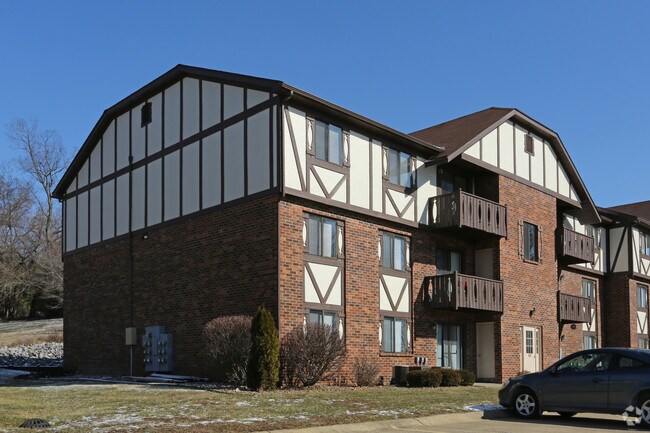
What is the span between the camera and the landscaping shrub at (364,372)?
2309cm

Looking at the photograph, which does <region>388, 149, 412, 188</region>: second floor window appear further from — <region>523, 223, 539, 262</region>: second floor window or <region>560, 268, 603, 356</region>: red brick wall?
<region>560, 268, 603, 356</region>: red brick wall

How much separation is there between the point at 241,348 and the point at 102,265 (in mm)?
11441

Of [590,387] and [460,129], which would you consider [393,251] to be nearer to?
[460,129]

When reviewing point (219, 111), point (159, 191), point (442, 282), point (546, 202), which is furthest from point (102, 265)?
point (546, 202)

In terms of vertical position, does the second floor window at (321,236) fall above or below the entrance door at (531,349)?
above

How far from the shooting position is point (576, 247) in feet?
109

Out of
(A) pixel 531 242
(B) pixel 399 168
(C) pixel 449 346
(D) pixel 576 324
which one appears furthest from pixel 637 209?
(B) pixel 399 168

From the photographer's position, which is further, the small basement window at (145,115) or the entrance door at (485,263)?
the entrance door at (485,263)

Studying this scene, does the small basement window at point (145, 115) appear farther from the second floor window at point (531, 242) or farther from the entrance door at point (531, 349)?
the entrance door at point (531, 349)

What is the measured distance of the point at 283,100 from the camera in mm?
22000

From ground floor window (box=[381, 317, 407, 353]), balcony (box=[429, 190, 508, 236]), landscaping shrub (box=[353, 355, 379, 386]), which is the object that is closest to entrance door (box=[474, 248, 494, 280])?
balcony (box=[429, 190, 508, 236])

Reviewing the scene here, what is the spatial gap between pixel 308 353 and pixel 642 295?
83.0ft

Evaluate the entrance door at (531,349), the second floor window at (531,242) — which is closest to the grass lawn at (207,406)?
the entrance door at (531,349)

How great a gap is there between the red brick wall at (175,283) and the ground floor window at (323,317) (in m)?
1.43
